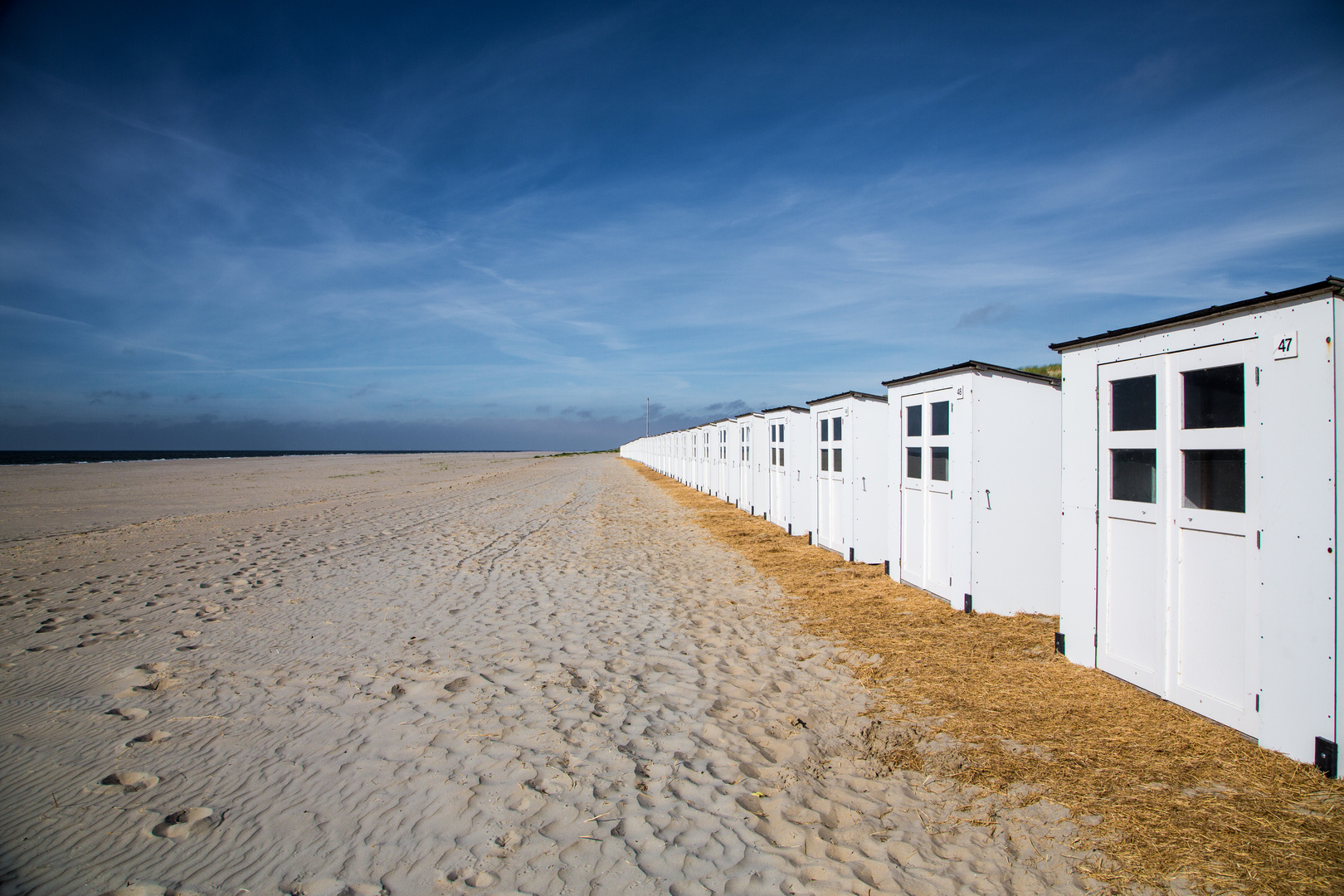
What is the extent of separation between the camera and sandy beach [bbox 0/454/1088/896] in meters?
2.86

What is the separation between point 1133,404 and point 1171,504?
31.9 inches

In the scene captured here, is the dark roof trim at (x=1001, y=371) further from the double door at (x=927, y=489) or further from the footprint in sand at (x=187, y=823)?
the footprint in sand at (x=187, y=823)

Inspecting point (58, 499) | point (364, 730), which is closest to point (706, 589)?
point (364, 730)

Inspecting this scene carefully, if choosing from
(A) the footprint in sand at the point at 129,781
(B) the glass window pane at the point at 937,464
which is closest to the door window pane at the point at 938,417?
(B) the glass window pane at the point at 937,464

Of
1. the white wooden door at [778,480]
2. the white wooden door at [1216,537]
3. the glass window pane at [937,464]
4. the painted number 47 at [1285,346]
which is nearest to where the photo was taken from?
the painted number 47 at [1285,346]

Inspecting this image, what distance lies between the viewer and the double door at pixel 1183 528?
3797 mm

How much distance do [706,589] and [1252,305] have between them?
20.1 feet

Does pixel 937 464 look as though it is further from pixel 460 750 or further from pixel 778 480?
pixel 778 480

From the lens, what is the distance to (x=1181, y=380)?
166 inches

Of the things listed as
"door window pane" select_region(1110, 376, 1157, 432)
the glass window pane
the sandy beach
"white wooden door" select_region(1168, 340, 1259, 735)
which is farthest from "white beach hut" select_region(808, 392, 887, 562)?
"white wooden door" select_region(1168, 340, 1259, 735)

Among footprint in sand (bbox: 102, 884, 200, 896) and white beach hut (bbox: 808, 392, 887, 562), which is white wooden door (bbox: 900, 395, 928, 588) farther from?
footprint in sand (bbox: 102, 884, 200, 896)

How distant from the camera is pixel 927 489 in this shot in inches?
296

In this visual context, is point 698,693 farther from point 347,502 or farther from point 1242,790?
point 347,502

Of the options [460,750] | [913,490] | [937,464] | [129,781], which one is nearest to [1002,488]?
[937,464]
